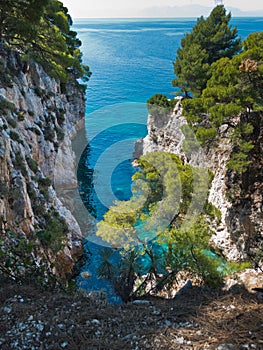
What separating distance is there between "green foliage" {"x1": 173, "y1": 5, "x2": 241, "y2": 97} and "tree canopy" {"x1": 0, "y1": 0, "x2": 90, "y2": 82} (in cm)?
913

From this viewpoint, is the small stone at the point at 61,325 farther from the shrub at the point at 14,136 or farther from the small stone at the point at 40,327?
the shrub at the point at 14,136

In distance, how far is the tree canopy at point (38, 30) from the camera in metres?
7.33

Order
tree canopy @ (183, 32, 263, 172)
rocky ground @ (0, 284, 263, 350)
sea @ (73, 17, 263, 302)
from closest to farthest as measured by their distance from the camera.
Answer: rocky ground @ (0, 284, 263, 350), tree canopy @ (183, 32, 263, 172), sea @ (73, 17, 263, 302)

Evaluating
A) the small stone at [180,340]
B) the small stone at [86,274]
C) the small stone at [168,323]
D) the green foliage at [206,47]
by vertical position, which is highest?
the green foliage at [206,47]

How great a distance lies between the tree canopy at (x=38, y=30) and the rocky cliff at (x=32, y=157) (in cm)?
188

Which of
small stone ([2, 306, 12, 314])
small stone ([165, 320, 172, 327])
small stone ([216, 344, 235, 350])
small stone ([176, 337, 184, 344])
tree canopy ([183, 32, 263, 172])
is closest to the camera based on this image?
small stone ([216, 344, 235, 350])

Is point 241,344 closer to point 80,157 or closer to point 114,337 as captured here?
point 114,337

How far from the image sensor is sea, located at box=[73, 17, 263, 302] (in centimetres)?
2538

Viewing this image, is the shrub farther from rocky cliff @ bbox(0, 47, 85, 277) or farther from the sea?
the sea

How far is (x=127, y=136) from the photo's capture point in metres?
38.2

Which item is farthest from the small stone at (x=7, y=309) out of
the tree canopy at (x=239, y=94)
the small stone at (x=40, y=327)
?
the tree canopy at (x=239, y=94)

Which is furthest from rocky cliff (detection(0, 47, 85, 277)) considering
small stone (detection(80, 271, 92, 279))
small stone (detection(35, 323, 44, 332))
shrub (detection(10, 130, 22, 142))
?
small stone (detection(35, 323, 44, 332))

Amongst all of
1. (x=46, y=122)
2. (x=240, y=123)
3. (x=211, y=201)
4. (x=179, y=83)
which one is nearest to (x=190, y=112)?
(x=240, y=123)

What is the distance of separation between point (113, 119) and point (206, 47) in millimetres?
21422
